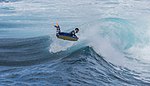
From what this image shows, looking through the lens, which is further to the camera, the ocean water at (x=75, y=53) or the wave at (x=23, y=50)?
the wave at (x=23, y=50)

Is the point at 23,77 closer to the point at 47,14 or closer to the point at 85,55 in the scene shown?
the point at 85,55

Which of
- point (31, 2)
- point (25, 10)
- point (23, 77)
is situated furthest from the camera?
point (31, 2)

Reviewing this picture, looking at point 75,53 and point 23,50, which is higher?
point 75,53

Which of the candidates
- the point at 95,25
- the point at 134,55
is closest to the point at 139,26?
the point at 95,25

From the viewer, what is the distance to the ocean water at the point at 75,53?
1346cm

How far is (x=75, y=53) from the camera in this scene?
17.5 m

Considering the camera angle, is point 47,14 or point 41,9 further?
point 41,9

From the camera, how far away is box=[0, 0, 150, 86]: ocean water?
1346cm

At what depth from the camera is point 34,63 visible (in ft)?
53.3

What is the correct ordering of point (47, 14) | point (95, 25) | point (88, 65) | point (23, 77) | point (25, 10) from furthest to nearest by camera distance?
point (25, 10), point (47, 14), point (95, 25), point (88, 65), point (23, 77)

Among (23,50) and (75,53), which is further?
(23,50)

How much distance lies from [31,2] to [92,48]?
32913 mm

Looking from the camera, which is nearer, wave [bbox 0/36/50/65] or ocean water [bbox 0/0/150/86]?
ocean water [bbox 0/0/150/86]

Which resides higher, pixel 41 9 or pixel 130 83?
pixel 41 9
